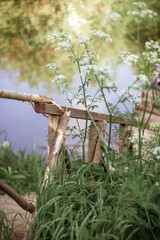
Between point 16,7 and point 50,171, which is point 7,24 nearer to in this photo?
point 16,7

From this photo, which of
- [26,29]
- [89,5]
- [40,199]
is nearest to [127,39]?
[89,5]

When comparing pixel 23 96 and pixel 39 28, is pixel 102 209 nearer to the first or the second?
pixel 23 96

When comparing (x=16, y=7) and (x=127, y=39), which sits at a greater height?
(x=16, y=7)

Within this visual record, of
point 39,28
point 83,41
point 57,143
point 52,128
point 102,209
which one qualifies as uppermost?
point 39,28

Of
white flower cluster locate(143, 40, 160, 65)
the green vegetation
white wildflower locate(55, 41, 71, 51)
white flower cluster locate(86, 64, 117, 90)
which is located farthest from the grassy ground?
white wildflower locate(55, 41, 71, 51)

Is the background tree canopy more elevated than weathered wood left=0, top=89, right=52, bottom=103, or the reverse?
the background tree canopy

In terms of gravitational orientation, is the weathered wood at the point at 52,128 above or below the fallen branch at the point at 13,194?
above

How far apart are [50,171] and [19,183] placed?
7.96 feet

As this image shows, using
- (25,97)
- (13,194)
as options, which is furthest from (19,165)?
(13,194)

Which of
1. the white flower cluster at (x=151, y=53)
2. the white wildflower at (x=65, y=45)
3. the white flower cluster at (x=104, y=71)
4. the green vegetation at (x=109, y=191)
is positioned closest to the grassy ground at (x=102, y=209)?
the green vegetation at (x=109, y=191)

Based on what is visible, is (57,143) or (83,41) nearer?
(83,41)

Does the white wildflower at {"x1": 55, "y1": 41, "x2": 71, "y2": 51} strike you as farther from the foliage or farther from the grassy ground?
the foliage

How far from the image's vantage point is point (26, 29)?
8.00 metres

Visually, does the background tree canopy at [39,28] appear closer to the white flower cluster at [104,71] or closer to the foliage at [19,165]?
the foliage at [19,165]
